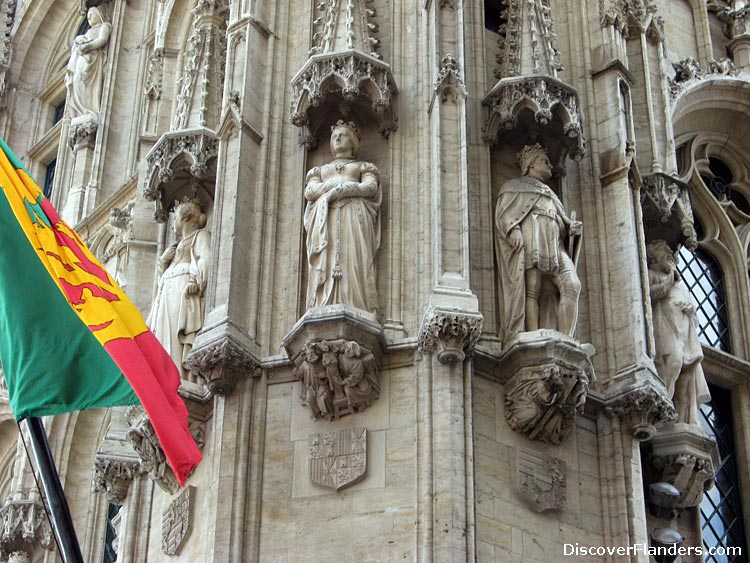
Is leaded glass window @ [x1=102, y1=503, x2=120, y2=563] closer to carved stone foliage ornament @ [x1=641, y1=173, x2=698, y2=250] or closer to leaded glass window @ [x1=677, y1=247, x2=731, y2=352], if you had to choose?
carved stone foliage ornament @ [x1=641, y1=173, x2=698, y2=250]

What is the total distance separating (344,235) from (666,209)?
440 cm

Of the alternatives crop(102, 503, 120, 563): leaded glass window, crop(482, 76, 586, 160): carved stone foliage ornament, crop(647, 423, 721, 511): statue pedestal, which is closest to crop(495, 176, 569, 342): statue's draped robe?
crop(482, 76, 586, 160): carved stone foliage ornament

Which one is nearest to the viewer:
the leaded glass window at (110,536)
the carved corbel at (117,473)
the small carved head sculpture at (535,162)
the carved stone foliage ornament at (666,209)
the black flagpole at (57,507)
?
the black flagpole at (57,507)

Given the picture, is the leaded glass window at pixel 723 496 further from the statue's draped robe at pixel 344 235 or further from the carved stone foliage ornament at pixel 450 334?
the statue's draped robe at pixel 344 235

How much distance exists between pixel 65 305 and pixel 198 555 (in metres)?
2.59

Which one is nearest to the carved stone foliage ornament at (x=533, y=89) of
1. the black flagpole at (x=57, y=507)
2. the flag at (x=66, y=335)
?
the flag at (x=66, y=335)

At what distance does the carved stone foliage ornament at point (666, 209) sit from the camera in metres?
20.9

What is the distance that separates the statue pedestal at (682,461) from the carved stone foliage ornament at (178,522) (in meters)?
4.77

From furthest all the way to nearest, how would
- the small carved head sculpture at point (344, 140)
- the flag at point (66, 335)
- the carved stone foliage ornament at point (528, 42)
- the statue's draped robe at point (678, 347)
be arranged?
the statue's draped robe at point (678, 347), the carved stone foliage ornament at point (528, 42), the small carved head sculpture at point (344, 140), the flag at point (66, 335)

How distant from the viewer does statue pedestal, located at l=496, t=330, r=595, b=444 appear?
17.5 m

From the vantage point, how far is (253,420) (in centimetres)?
1762

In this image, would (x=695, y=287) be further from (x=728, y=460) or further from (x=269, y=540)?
(x=269, y=540)

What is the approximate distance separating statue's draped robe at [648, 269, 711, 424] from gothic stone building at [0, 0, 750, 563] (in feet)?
0.09

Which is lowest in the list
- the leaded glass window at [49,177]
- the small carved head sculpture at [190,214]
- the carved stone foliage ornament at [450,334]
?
the carved stone foliage ornament at [450,334]
